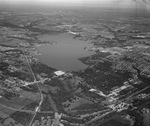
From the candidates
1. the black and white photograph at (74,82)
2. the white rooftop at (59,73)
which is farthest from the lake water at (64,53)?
the white rooftop at (59,73)

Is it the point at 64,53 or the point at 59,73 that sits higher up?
the point at 64,53

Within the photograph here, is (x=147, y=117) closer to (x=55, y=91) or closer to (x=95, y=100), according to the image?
(x=95, y=100)

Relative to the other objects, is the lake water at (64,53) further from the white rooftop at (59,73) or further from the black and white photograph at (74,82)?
the white rooftop at (59,73)

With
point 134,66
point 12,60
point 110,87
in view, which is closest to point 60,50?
point 12,60

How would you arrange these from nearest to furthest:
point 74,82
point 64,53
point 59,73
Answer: point 74,82 < point 59,73 < point 64,53

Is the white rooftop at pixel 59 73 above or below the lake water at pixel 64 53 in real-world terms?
below

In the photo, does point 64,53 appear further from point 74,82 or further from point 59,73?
point 74,82

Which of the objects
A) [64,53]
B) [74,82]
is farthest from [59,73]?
[64,53]

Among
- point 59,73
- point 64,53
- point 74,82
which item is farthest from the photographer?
point 64,53
